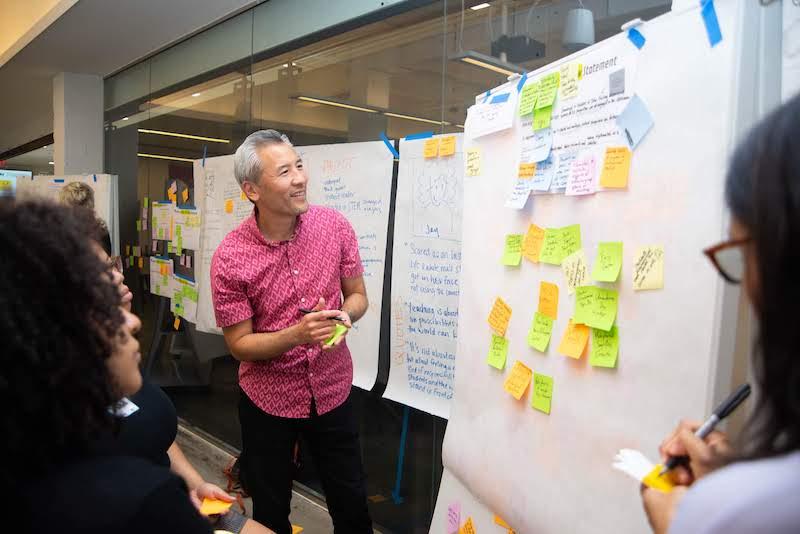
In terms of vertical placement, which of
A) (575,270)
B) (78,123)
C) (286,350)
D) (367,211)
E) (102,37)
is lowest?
(286,350)

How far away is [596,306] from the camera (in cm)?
136

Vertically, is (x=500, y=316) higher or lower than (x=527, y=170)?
lower

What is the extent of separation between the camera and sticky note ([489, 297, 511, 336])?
1663 millimetres

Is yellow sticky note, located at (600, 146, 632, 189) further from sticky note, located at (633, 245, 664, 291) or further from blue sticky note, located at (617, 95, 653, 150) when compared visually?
sticky note, located at (633, 245, 664, 291)

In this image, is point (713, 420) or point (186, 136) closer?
point (713, 420)

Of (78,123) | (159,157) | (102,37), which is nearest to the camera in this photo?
(102,37)

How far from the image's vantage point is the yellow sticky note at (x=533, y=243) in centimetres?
155

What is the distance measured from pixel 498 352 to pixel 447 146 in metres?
1.00

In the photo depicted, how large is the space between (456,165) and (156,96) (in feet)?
11.4

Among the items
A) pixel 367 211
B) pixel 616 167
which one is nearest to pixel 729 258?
pixel 616 167

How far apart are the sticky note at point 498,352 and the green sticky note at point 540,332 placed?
4.5 inches

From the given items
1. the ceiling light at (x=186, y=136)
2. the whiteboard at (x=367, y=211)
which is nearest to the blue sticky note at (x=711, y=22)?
the whiteboard at (x=367, y=211)

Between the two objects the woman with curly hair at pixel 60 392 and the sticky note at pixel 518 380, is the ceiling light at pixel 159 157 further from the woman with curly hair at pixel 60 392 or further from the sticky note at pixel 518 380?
the woman with curly hair at pixel 60 392

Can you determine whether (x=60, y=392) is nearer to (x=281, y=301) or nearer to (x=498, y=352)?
(x=498, y=352)
